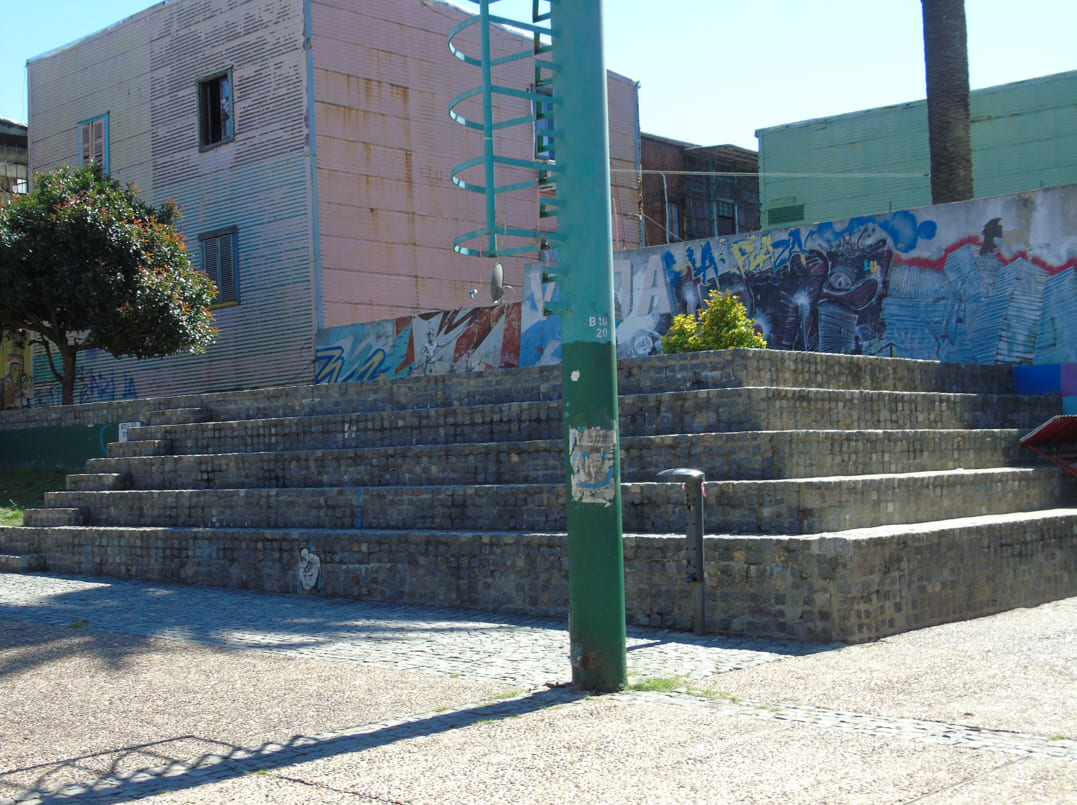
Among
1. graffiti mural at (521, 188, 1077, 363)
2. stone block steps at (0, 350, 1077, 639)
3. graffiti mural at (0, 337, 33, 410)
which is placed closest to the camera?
stone block steps at (0, 350, 1077, 639)

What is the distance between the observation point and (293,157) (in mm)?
23141

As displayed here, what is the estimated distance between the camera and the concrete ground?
4703 millimetres

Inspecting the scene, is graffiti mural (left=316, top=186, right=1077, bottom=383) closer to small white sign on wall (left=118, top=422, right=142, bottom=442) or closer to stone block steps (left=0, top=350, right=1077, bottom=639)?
stone block steps (left=0, top=350, right=1077, bottom=639)

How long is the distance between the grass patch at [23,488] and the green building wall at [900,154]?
17.1 metres

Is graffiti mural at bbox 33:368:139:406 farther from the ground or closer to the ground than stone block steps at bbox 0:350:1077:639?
farther from the ground

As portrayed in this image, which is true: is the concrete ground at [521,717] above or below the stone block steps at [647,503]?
below

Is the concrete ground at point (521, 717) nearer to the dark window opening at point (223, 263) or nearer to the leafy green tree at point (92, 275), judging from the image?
the leafy green tree at point (92, 275)

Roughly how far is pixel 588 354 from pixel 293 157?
59.4 feet

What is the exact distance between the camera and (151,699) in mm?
6711

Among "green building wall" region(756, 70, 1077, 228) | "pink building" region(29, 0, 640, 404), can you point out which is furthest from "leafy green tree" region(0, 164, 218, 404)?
"green building wall" region(756, 70, 1077, 228)

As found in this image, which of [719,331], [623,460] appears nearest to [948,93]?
[719,331]

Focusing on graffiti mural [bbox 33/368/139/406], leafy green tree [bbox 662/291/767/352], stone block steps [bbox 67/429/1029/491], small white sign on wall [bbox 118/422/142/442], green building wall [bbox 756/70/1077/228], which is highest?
green building wall [bbox 756/70/1077/228]

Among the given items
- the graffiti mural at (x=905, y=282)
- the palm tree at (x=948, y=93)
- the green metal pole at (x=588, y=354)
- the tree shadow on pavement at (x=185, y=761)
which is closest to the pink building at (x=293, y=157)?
the graffiti mural at (x=905, y=282)

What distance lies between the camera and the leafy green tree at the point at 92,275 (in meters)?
20.8
